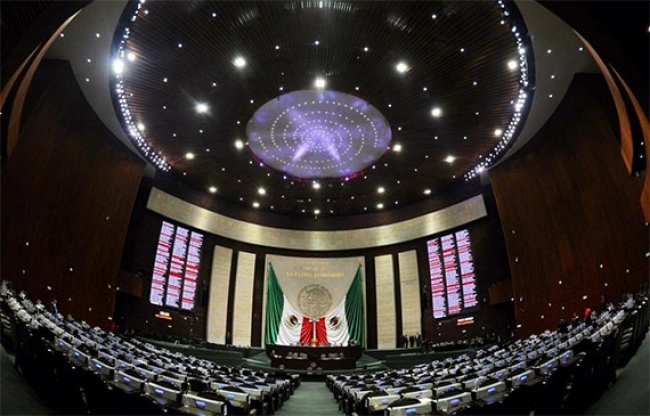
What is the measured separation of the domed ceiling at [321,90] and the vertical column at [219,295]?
460 cm

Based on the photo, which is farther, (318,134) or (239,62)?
(318,134)

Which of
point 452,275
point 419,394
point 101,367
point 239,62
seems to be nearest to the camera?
point 101,367

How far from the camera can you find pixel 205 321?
24953 mm

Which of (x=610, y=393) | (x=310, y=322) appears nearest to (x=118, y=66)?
(x=610, y=393)

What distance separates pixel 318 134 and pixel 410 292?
12144 mm

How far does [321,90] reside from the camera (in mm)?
17766

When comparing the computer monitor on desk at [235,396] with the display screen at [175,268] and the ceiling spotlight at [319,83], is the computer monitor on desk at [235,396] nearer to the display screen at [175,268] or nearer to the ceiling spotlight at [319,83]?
the ceiling spotlight at [319,83]

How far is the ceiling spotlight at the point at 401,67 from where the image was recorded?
1573 cm

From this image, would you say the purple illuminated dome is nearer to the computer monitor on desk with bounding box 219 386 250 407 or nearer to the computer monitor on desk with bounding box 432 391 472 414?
the computer monitor on desk with bounding box 219 386 250 407

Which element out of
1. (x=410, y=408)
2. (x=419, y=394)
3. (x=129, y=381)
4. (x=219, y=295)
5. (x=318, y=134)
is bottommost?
(x=410, y=408)

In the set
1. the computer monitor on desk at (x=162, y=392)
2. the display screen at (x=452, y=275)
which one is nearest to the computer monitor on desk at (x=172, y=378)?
the computer monitor on desk at (x=162, y=392)

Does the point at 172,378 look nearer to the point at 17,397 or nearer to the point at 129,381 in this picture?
the point at 129,381

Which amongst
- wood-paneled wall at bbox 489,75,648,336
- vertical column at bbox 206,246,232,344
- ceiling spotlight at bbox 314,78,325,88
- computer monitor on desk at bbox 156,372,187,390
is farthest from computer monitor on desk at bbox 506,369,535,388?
vertical column at bbox 206,246,232,344

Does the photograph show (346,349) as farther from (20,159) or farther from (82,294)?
(20,159)
